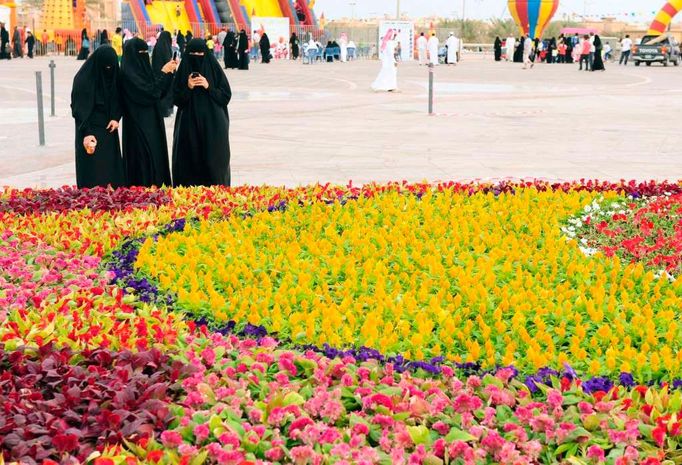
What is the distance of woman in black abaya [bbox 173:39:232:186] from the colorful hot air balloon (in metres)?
45.3

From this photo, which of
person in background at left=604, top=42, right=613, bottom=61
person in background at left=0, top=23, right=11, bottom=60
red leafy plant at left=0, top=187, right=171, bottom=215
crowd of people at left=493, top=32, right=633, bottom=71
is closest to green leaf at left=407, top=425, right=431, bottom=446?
red leafy plant at left=0, top=187, right=171, bottom=215

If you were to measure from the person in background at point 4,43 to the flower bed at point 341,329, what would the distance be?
3751cm

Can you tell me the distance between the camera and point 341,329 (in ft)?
14.4

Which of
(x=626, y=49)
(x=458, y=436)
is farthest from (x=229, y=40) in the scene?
(x=458, y=436)

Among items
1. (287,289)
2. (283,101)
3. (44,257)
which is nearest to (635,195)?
(287,289)

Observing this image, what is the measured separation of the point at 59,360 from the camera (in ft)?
12.2

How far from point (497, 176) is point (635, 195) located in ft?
8.85

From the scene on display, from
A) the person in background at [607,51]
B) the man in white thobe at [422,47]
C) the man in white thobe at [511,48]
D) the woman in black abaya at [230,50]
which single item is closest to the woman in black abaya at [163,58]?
the woman in black abaya at [230,50]

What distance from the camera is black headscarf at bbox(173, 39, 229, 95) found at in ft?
25.4

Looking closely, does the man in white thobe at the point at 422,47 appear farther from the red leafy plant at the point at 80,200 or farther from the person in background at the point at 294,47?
the red leafy plant at the point at 80,200

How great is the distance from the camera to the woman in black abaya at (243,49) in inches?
1383

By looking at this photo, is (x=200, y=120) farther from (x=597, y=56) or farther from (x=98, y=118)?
(x=597, y=56)

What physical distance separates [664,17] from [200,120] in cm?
4336

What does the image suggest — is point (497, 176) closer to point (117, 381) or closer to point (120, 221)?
point (120, 221)
